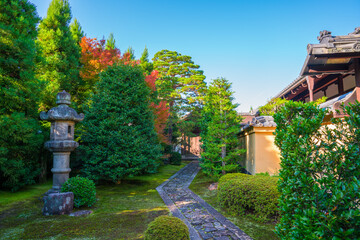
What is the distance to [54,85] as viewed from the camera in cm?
1196

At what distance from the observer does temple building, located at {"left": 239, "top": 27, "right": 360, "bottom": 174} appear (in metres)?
5.24

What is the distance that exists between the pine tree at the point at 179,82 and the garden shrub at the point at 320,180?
1801 centimetres

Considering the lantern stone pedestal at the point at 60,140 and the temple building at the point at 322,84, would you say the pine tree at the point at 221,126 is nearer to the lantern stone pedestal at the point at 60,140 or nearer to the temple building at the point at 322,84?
the temple building at the point at 322,84

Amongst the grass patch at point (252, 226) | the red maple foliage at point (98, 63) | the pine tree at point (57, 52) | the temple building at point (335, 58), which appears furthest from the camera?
the red maple foliage at point (98, 63)

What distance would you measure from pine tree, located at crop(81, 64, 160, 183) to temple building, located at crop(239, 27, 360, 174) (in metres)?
5.57

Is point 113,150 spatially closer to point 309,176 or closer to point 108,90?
point 108,90

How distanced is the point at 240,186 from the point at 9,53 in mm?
11200

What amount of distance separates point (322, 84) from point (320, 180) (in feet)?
40.3

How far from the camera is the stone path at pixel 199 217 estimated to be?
4.80m

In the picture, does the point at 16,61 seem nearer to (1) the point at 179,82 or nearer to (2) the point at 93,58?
(2) the point at 93,58

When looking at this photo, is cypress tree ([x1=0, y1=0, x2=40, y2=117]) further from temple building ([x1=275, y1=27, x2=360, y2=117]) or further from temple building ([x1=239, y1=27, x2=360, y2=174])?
temple building ([x1=275, y1=27, x2=360, y2=117])

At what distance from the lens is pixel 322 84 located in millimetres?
12086

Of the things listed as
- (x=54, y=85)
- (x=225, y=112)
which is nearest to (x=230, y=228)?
(x=225, y=112)

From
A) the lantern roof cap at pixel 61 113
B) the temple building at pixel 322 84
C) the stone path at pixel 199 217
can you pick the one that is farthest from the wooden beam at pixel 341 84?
the lantern roof cap at pixel 61 113
